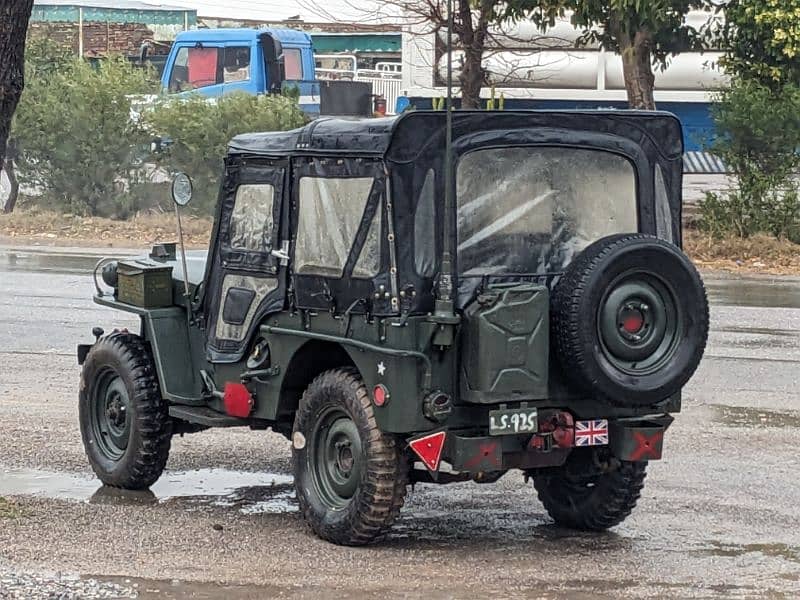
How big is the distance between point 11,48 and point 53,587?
2.85 meters

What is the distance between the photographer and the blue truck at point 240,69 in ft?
95.6

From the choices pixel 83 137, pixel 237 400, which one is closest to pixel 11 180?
pixel 83 137

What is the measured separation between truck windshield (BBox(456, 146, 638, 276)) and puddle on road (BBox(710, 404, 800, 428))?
11.6ft

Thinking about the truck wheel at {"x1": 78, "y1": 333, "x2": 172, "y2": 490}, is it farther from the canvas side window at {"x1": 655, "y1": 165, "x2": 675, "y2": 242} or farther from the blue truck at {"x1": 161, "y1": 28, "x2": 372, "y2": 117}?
the blue truck at {"x1": 161, "y1": 28, "x2": 372, "y2": 117}

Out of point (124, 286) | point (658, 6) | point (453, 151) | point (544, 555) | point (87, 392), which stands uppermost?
point (658, 6)

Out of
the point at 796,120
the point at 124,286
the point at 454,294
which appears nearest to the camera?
the point at 454,294

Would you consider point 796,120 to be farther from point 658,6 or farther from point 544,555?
point 544,555

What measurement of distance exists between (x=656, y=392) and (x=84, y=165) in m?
19.7

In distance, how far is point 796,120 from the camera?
68.4 feet

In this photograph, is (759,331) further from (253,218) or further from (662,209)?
(253,218)

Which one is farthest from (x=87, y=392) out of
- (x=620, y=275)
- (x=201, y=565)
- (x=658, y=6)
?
(x=658, y=6)

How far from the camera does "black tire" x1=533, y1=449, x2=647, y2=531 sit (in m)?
7.71

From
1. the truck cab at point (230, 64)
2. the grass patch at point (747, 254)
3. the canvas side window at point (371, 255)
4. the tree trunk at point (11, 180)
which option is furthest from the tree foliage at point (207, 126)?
the canvas side window at point (371, 255)

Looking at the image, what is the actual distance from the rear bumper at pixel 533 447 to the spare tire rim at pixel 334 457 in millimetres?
472
